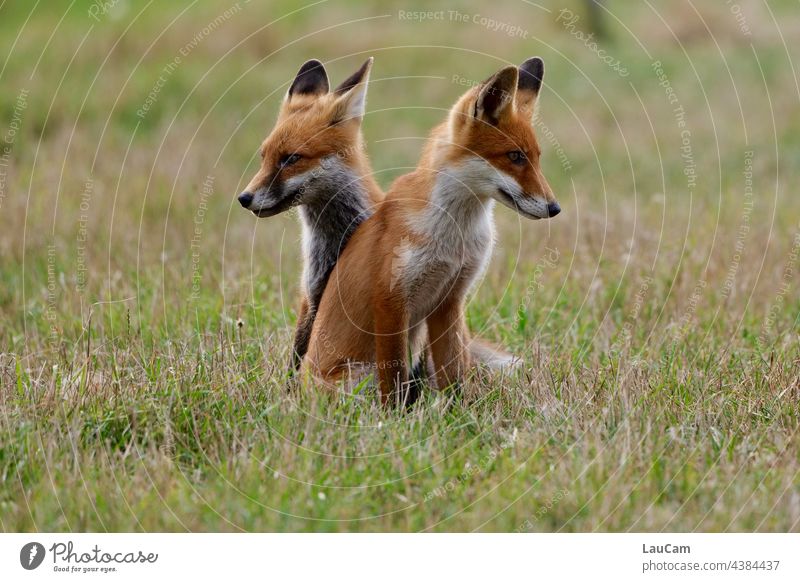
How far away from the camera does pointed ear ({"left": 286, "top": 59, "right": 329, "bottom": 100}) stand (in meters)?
7.98

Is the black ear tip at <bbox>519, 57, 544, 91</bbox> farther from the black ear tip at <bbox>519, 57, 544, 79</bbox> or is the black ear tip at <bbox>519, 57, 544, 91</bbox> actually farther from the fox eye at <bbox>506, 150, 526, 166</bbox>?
the fox eye at <bbox>506, 150, 526, 166</bbox>

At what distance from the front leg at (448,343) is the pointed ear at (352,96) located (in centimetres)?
164

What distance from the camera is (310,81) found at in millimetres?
8016

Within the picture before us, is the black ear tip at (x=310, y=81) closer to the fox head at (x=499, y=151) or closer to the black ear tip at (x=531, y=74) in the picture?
the fox head at (x=499, y=151)

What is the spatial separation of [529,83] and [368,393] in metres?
2.69

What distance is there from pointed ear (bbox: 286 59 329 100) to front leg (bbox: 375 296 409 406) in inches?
84.0

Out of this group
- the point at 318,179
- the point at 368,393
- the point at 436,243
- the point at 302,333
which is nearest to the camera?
the point at 436,243

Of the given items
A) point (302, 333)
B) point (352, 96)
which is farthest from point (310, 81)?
point (302, 333)

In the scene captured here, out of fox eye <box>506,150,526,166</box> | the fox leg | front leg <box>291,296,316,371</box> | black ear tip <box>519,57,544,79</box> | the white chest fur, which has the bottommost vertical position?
the fox leg

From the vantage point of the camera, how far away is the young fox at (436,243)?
679 cm

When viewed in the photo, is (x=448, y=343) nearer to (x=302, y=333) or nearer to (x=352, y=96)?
(x=302, y=333)

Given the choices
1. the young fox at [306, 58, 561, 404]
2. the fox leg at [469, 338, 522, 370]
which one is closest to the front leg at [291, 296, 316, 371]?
the young fox at [306, 58, 561, 404]

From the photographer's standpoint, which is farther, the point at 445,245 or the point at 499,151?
the point at 445,245

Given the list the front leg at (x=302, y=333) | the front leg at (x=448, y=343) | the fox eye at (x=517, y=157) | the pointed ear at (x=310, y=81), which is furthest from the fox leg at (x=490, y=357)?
the pointed ear at (x=310, y=81)
